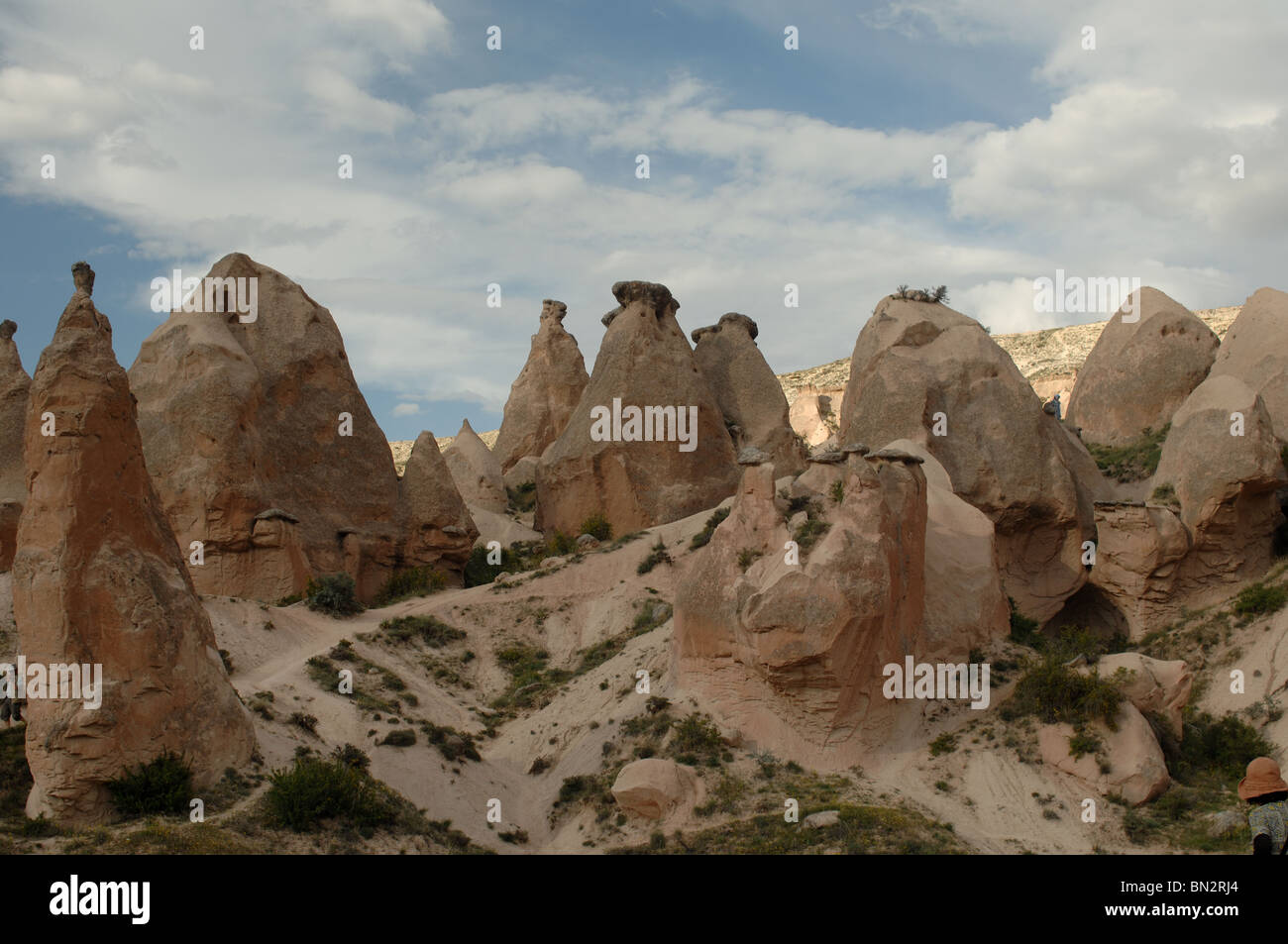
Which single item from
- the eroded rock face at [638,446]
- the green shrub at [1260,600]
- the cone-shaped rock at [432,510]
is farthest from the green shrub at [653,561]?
the green shrub at [1260,600]

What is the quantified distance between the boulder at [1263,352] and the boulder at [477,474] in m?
21.3

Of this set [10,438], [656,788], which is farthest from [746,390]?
[656,788]

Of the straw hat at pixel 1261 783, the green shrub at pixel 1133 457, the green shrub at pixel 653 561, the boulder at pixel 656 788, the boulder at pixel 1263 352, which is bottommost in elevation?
the boulder at pixel 656 788

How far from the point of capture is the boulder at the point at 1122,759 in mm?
18328

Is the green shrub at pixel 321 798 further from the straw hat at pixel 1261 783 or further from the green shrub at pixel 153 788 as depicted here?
the straw hat at pixel 1261 783

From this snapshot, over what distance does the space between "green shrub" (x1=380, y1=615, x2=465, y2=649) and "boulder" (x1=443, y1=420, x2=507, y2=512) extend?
43.8 ft

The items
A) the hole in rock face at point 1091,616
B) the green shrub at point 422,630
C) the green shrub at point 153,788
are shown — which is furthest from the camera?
the hole in rock face at point 1091,616

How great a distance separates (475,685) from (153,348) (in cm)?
1118

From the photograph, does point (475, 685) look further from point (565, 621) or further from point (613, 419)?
point (613, 419)

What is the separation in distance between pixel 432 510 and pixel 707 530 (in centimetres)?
705
